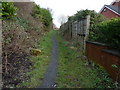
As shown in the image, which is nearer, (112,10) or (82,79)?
(82,79)

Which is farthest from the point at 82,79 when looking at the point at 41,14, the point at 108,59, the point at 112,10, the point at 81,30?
the point at 112,10

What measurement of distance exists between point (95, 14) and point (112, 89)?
15.7 ft

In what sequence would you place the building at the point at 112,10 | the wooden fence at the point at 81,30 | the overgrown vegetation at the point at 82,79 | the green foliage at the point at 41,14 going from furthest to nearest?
the building at the point at 112,10
the green foliage at the point at 41,14
the wooden fence at the point at 81,30
the overgrown vegetation at the point at 82,79

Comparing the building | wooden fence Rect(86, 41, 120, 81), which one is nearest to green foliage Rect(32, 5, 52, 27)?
wooden fence Rect(86, 41, 120, 81)

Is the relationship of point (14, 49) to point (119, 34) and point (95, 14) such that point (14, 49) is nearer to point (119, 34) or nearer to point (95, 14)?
point (119, 34)

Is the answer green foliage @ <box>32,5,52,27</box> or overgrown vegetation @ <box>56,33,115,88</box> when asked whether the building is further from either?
overgrown vegetation @ <box>56,33,115,88</box>

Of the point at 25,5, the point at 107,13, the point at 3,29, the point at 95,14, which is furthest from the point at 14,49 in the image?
the point at 107,13

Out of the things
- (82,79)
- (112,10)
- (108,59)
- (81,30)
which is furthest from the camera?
(112,10)

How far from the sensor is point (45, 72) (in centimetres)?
357

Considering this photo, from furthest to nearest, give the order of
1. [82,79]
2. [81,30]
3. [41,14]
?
[41,14] < [81,30] < [82,79]

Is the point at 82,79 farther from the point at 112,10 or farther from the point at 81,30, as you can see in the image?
the point at 112,10

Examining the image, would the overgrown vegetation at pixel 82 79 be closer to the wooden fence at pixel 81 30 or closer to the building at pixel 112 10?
the wooden fence at pixel 81 30

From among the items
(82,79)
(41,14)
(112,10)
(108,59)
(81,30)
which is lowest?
(82,79)

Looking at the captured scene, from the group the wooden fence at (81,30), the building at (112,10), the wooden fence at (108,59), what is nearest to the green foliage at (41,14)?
the wooden fence at (81,30)
